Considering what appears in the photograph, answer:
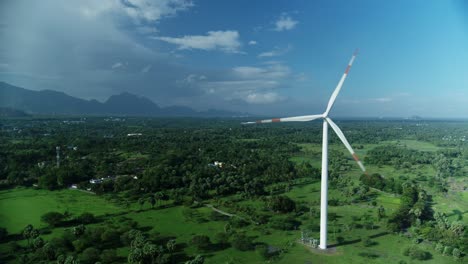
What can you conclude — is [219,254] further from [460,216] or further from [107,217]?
[460,216]

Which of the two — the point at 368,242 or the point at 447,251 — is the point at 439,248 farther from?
the point at 368,242

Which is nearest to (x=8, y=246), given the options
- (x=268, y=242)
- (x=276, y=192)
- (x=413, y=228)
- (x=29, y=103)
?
(x=268, y=242)

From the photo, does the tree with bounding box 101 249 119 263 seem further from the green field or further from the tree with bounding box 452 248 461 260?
the tree with bounding box 452 248 461 260

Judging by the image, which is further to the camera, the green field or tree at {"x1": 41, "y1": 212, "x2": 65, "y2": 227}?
tree at {"x1": 41, "y1": 212, "x2": 65, "y2": 227}

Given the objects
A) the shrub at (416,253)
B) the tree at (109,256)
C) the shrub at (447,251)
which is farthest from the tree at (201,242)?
the shrub at (447,251)

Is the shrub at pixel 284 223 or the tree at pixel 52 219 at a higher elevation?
the tree at pixel 52 219

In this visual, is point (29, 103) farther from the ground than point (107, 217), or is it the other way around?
point (29, 103)

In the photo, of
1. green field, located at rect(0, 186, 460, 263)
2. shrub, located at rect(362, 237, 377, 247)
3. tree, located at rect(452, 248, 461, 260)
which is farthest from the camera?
shrub, located at rect(362, 237, 377, 247)

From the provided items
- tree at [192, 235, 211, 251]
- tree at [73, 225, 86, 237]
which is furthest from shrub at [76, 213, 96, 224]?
tree at [192, 235, 211, 251]

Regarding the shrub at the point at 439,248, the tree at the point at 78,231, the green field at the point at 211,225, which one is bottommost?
the green field at the point at 211,225

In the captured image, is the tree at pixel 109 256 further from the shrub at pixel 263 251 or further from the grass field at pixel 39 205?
the shrub at pixel 263 251

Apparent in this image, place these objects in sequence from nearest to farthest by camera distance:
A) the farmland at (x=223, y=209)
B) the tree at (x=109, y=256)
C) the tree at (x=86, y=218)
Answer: the tree at (x=109, y=256)
the farmland at (x=223, y=209)
the tree at (x=86, y=218)
